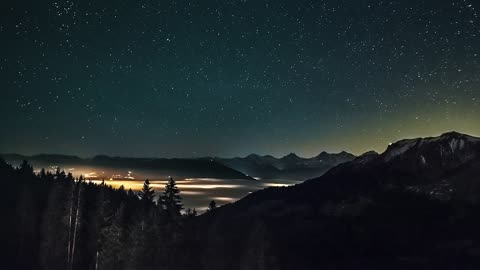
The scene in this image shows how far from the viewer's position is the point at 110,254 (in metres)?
60.1

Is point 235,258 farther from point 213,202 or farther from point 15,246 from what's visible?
point 15,246

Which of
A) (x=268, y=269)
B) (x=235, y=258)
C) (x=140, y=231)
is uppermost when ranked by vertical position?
(x=140, y=231)

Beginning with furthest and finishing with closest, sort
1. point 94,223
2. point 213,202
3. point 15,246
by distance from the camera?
point 213,202, point 15,246, point 94,223

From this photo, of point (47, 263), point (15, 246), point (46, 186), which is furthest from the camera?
point (46, 186)

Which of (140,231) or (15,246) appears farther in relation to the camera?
(15,246)

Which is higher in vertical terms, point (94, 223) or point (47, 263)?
point (94, 223)

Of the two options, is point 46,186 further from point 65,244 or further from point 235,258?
point 65,244

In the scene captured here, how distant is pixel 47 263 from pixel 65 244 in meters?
3.44

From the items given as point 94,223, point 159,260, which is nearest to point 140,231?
point 159,260

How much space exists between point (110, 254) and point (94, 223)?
9960mm

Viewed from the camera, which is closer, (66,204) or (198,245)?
(66,204)

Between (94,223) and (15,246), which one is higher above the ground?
(94,223)

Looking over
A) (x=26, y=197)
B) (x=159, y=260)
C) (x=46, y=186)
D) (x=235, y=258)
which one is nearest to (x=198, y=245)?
(x=159, y=260)

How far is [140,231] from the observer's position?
60.0 meters
